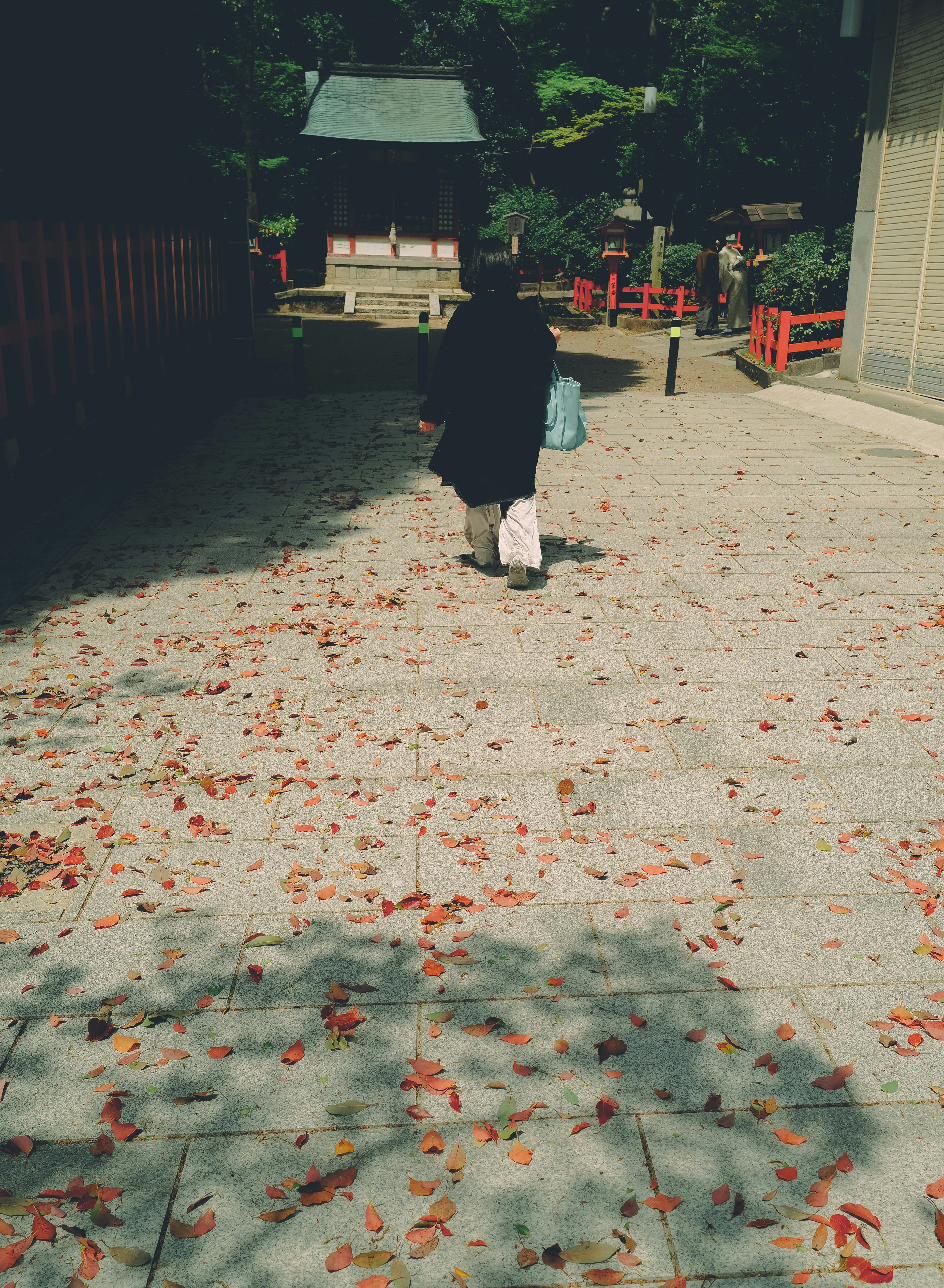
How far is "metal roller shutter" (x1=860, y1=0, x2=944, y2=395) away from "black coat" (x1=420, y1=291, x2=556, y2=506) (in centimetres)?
975

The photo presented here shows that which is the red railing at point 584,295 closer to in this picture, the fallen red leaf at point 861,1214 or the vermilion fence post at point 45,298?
the vermilion fence post at point 45,298

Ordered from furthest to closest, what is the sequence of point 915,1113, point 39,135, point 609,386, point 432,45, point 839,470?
point 432,45 → point 609,386 → point 839,470 → point 39,135 → point 915,1113

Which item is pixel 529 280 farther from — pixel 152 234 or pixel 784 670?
pixel 784 670

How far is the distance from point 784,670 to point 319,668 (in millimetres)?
2560

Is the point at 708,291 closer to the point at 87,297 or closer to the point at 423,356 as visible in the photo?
the point at 423,356

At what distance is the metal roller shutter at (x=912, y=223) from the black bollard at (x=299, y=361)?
8509 millimetres

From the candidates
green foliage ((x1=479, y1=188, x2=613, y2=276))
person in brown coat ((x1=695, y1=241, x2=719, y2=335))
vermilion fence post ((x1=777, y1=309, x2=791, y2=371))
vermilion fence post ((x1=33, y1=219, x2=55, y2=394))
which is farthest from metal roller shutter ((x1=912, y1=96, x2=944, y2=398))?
green foliage ((x1=479, y1=188, x2=613, y2=276))

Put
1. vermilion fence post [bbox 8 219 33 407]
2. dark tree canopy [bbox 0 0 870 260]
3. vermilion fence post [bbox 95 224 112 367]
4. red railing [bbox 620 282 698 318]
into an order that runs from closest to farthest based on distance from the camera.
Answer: vermilion fence post [bbox 8 219 33 407], vermilion fence post [bbox 95 224 112 367], dark tree canopy [bbox 0 0 870 260], red railing [bbox 620 282 698 318]

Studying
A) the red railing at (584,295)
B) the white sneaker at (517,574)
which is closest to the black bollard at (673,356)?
the white sneaker at (517,574)

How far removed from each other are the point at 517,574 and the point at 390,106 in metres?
32.6

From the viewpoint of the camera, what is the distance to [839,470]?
10852 mm

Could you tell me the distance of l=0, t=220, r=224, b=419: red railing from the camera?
7.71 m

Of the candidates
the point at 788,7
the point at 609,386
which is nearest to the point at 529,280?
the point at 788,7

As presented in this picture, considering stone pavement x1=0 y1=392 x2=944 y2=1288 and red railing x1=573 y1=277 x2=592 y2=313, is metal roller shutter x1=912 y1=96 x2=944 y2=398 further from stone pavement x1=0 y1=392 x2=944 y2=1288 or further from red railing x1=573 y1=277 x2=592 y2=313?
red railing x1=573 y1=277 x2=592 y2=313
